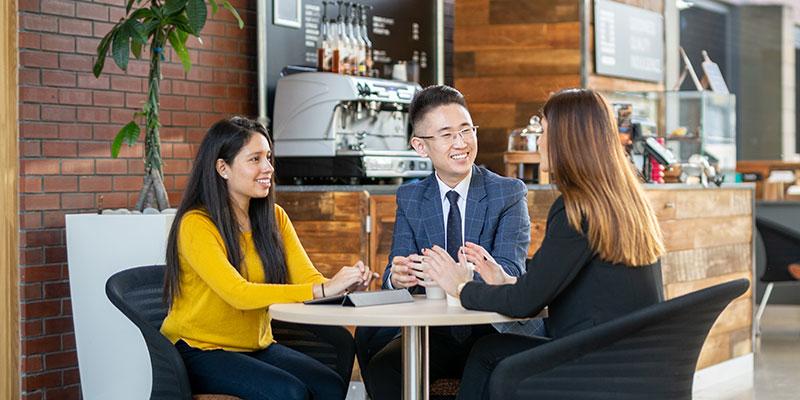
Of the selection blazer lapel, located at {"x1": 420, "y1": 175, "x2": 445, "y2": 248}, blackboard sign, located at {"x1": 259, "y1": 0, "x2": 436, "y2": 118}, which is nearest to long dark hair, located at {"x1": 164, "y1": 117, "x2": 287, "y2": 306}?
blazer lapel, located at {"x1": 420, "y1": 175, "x2": 445, "y2": 248}

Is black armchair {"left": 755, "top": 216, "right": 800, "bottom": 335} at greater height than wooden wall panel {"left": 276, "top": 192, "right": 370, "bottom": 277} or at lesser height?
lesser

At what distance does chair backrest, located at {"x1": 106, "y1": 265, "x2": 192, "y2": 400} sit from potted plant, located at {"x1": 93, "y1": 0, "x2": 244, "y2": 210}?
1275 millimetres

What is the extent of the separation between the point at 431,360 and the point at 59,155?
209 cm

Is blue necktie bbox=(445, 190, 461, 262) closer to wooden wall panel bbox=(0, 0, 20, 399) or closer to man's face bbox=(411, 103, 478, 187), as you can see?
man's face bbox=(411, 103, 478, 187)

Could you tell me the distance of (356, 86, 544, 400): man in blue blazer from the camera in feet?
12.5

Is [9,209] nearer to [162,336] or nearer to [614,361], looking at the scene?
[162,336]

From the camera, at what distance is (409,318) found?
9.66ft

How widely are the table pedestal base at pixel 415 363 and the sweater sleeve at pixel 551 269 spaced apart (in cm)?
26

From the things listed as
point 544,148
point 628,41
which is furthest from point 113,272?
point 628,41

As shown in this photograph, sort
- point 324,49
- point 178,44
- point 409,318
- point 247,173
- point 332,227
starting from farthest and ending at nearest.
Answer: point 324,49
point 332,227
point 178,44
point 247,173
point 409,318

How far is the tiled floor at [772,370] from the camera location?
6023mm

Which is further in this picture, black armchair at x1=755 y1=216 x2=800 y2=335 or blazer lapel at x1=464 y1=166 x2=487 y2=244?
black armchair at x1=755 y1=216 x2=800 y2=335

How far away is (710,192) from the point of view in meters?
6.46

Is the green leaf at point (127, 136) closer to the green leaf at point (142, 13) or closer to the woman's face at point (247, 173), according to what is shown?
the green leaf at point (142, 13)
